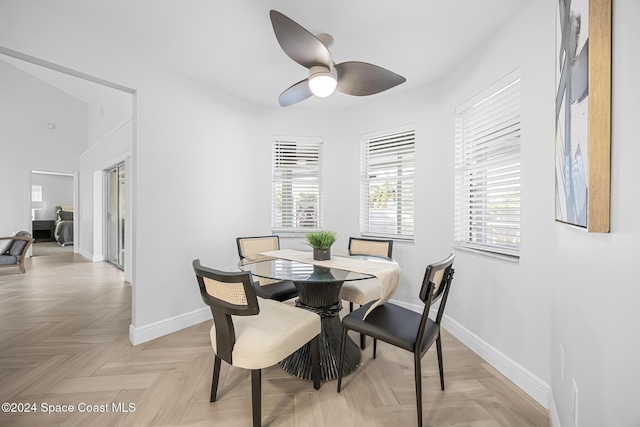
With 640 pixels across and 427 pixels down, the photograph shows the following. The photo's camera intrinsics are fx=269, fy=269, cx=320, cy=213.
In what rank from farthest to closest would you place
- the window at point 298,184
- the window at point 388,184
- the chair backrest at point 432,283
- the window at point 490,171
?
the window at point 298,184 < the window at point 388,184 < the window at point 490,171 < the chair backrest at point 432,283

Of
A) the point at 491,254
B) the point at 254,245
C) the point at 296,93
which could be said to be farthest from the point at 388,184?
the point at 254,245

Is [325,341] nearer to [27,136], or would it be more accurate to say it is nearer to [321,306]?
[321,306]

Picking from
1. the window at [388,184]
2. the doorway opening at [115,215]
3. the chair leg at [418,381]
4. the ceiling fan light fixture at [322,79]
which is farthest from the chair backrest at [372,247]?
the doorway opening at [115,215]

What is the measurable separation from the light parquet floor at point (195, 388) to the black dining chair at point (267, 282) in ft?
1.92

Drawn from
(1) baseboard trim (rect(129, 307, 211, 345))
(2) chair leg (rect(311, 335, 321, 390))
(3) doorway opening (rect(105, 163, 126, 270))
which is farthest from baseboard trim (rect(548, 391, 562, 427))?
(3) doorway opening (rect(105, 163, 126, 270))

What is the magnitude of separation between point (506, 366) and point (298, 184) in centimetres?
294

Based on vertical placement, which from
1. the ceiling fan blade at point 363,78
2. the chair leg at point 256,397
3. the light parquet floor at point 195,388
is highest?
the ceiling fan blade at point 363,78

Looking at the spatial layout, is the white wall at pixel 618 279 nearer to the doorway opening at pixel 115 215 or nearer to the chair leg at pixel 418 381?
the chair leg at pixel 418 381

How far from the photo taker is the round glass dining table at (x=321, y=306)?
1926 millimetres

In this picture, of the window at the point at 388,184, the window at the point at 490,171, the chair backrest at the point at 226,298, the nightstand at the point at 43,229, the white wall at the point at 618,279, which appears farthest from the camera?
the nightstand at the point at 43,229

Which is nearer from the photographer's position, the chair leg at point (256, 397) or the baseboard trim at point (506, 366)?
the chair leg at point (256, 397)

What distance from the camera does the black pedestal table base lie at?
1.99 metres

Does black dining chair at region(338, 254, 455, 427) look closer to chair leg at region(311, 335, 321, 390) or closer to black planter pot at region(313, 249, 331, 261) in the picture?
chair leg at region(311, 335, 321, 390)

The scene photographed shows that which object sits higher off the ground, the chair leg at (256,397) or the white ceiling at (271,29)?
the white ceiling at (271,29)
